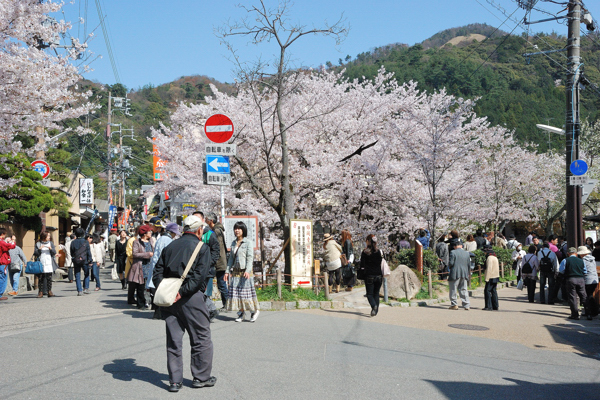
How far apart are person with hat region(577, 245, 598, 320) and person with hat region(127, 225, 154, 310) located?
966cm

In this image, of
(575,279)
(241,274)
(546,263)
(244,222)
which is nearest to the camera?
(241,274)

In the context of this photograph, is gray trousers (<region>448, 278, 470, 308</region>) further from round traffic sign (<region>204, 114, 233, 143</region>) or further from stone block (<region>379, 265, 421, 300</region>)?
round traffic sign (<region>204, 114, 233, 143</region>)

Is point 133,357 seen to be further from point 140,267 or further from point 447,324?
point 447,324

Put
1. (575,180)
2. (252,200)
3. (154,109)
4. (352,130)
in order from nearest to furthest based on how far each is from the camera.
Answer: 1. (575,180)
2. (252,200)
3. (352,130)
4. (154,109)

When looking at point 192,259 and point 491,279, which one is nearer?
point 192,259

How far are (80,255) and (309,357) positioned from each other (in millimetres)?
8790

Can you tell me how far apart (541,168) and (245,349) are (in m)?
37.2

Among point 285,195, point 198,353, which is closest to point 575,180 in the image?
point 285,195

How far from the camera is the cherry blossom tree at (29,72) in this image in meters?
10.6

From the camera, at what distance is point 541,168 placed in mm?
38812

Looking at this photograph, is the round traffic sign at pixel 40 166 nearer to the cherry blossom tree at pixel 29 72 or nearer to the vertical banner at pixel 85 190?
the cherry blossom tree at pixel 29 72

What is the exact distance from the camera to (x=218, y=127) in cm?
1038

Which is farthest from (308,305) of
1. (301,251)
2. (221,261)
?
(221,261)

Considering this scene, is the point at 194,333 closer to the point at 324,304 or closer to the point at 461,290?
the point at 324,304
